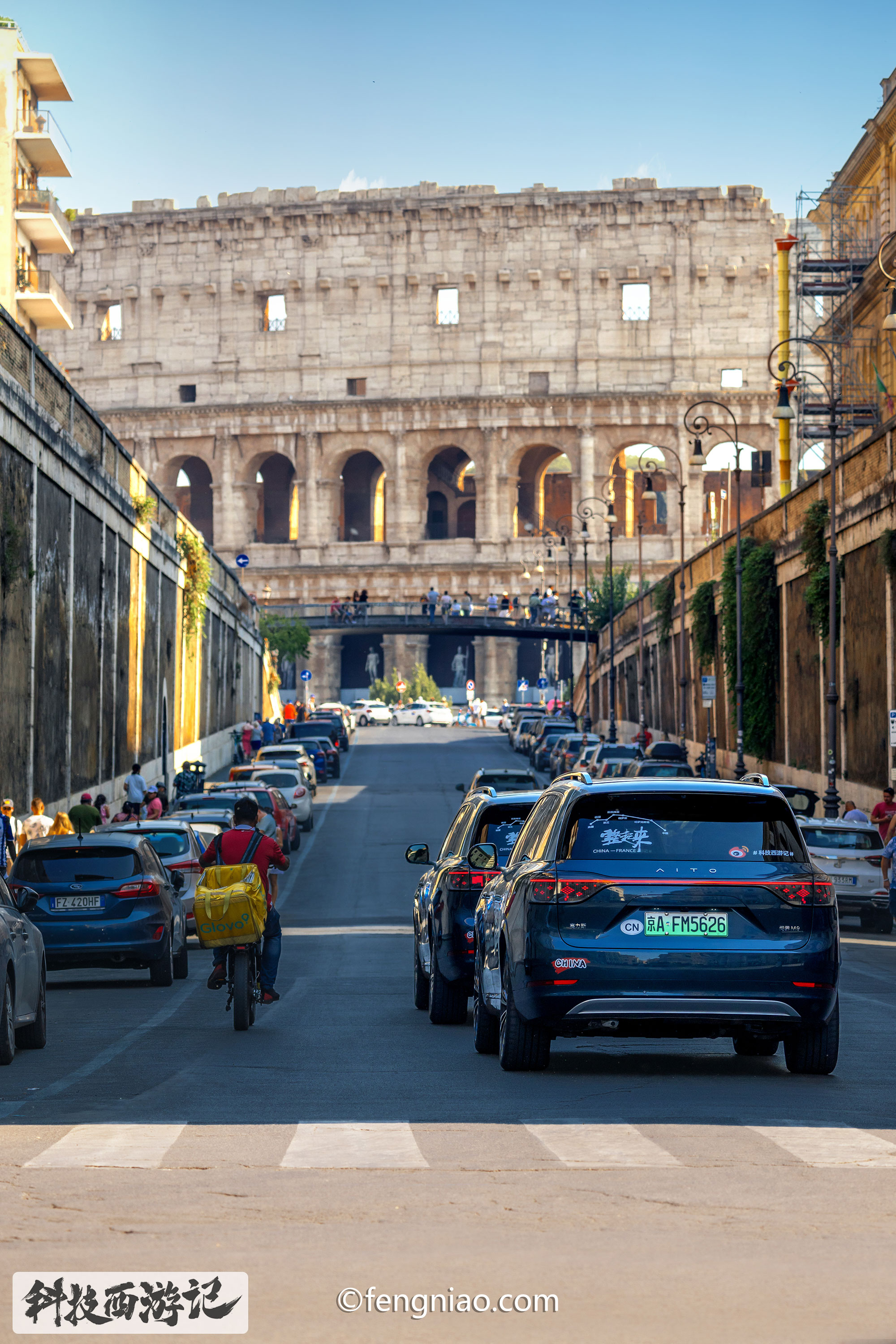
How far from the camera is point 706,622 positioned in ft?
193

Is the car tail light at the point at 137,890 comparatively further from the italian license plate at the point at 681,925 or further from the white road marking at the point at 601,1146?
the white road marking at the point at 601,1146

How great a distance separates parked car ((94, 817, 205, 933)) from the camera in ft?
78.2

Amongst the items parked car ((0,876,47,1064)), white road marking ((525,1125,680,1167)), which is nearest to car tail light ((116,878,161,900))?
parked car ((0,876,47,1064))

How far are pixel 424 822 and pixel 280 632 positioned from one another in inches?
2094

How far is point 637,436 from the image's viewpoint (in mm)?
122688

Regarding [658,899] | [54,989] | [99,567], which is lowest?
[54,989]

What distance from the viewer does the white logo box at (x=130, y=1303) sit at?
207 inches

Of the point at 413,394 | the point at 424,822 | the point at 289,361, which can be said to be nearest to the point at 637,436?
the point at 413,394

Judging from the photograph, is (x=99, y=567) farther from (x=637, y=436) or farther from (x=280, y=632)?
(x=637, y=436)

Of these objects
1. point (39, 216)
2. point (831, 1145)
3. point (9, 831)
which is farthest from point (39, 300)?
point (831, 1145)

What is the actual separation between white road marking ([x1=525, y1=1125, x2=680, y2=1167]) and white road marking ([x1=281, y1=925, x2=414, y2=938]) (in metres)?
17.2

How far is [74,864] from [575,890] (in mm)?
9810

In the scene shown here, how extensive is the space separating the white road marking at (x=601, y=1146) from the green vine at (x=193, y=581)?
152 ft

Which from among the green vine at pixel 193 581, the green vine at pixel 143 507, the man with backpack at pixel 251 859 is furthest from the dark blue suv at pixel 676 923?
the green vine at pixel 193 581
